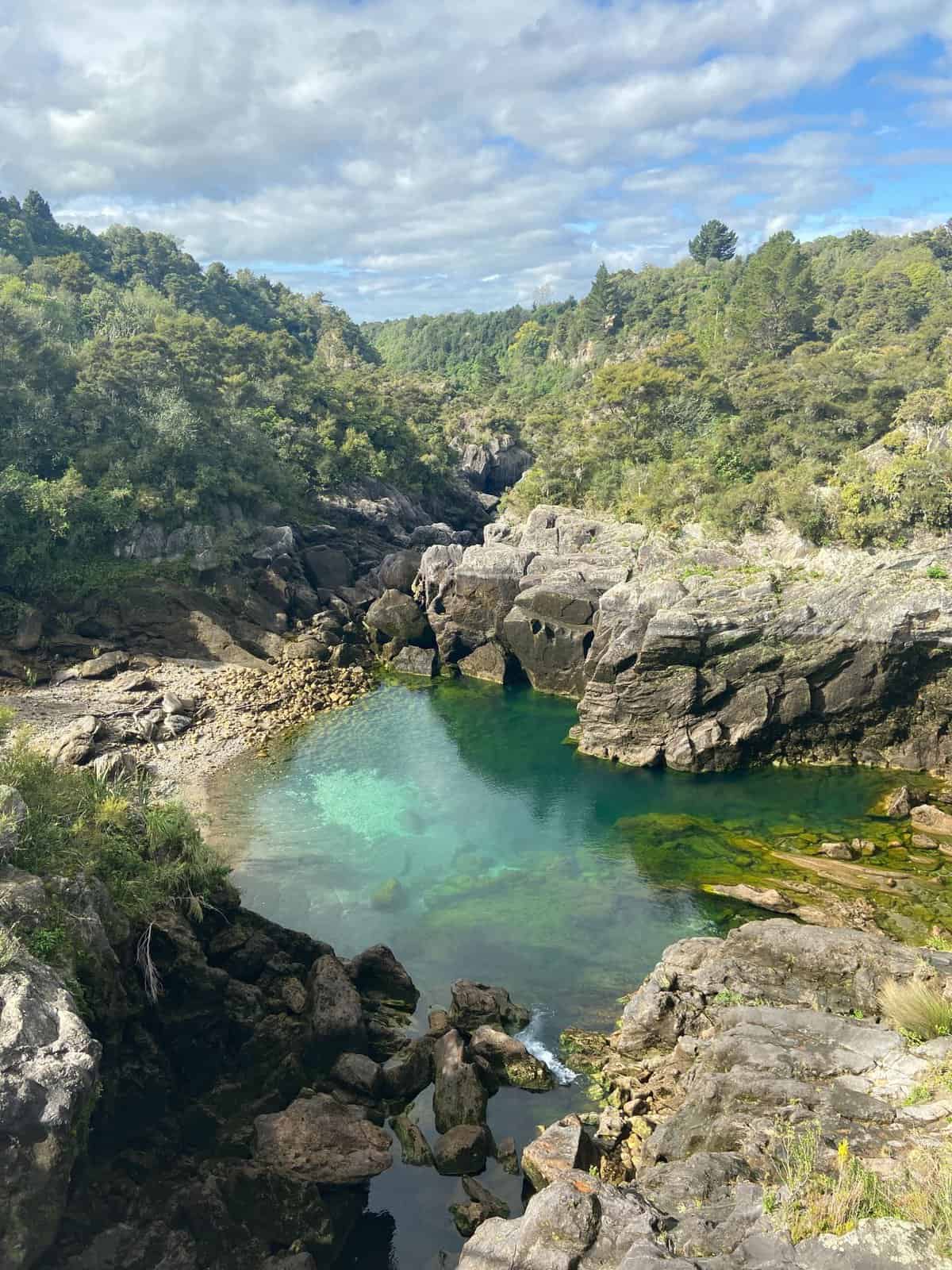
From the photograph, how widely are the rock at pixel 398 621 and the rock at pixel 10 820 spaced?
29.7 metres

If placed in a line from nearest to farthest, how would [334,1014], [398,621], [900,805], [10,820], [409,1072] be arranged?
[10,820] < [409,1072] < [334,1014] < [900,805] < [398,621]

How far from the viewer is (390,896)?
76.6ft

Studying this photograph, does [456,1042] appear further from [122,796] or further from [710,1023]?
[122,796]

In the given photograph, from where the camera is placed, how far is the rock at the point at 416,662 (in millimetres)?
41969

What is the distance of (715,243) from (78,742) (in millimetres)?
119334

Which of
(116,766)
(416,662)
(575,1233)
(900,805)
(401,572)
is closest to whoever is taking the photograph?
(575,1233)

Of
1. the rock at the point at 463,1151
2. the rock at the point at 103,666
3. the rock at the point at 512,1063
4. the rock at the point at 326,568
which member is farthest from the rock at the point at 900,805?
the rock at the point at 326,568

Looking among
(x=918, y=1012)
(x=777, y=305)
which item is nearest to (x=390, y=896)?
(x=918, y=1012)

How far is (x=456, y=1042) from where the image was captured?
647 inches

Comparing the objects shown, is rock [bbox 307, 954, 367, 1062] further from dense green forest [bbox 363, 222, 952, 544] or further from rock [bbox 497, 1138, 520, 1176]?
dense green forest [bbox 363, 222, 952, 544]

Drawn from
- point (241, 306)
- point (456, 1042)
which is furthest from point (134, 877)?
point (241, 306)

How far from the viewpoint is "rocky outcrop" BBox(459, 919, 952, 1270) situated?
332 inches

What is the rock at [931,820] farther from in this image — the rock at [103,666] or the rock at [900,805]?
the rock at [103,666]

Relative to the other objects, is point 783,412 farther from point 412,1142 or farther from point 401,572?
point 412,1142
